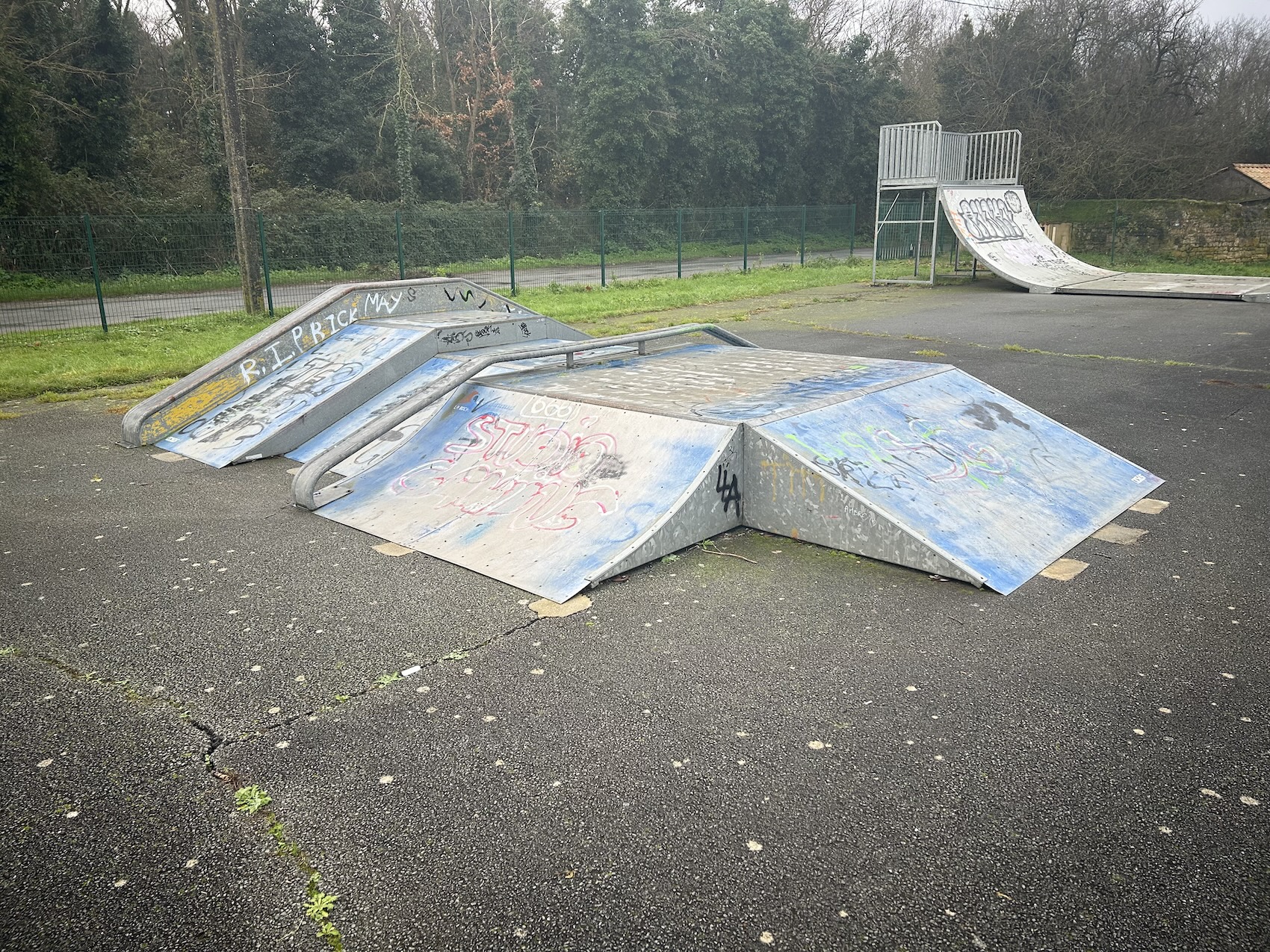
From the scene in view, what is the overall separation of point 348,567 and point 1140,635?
13.3ft

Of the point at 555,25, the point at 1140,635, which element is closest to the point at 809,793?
the point at 1140,635

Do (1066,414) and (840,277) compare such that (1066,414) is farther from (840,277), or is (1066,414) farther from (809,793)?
(840,277)

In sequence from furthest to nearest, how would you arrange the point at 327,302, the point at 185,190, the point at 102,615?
the point at 185,190 → the point at 327,302 → the point at 102,615

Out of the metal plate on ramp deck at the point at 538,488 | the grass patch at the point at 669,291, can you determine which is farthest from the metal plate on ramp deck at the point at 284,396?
the grass patch at the point at 669,291

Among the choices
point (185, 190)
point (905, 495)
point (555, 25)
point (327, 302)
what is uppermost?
point (555, 25)

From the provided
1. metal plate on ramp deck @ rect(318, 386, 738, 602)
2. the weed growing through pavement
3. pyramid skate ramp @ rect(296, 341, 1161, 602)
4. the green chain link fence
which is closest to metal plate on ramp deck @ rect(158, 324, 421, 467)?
pyramid skate ramp @ rect(296, 341, 1161, 602)

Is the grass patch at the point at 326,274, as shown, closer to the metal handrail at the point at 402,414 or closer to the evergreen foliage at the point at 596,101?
the evergreen foliage at the point at 596,101

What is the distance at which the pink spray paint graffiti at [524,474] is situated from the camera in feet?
16.9

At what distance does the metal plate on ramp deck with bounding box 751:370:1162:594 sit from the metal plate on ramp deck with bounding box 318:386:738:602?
0.61 m

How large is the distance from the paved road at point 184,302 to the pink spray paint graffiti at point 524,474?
1194cm

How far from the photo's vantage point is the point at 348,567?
4.93 meters

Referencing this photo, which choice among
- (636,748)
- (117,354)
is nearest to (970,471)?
(636,748)

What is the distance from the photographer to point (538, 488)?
542 centimetres

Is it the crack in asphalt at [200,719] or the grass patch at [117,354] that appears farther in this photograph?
the grass patch at [117,354]
